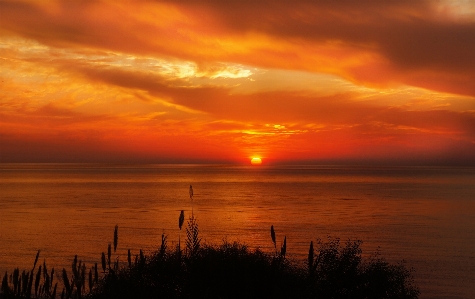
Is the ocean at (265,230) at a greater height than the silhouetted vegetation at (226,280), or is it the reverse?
the silhouetted vegetation at (226,280)

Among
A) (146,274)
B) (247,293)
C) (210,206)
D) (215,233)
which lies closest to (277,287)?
(247,293)

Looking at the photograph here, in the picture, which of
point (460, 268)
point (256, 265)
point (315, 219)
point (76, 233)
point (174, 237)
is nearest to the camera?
point (256, 265)

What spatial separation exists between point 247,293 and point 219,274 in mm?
979

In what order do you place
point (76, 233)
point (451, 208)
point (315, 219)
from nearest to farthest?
point (76, 233), point (315, 219), point (451, 208)

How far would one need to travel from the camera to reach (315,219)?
63.0 meters

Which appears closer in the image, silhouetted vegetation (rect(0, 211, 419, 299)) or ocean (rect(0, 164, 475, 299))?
silhouetted vegetation (rect(0, 211, 419, 299))

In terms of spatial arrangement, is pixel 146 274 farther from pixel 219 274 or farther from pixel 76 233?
pixel 76 233

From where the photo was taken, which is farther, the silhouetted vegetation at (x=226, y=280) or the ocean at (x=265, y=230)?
the ocean at (x=265, y=230)

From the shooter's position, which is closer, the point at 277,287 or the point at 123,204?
the point at 277,287

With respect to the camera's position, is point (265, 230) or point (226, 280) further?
point (265, 230)

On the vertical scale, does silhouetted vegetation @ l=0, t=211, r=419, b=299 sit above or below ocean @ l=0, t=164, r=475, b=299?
above

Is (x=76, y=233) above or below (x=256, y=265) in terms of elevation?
below

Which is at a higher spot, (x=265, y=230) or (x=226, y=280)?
(x=226, y=280)

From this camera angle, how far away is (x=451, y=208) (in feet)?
264
